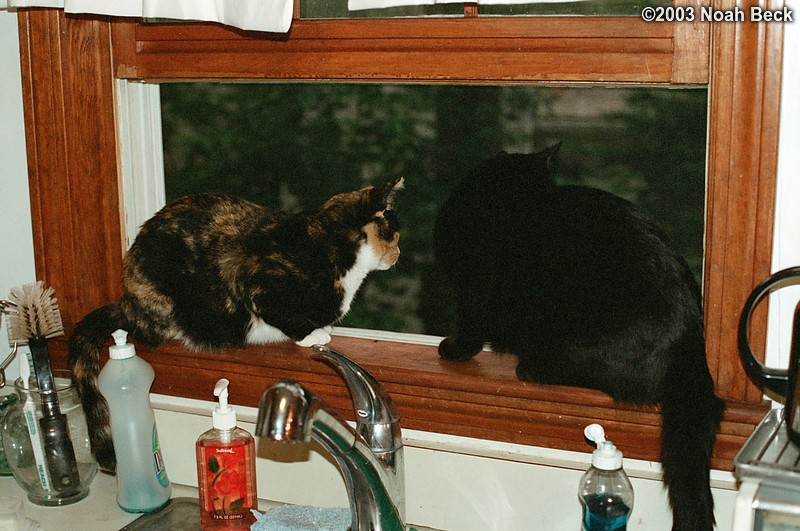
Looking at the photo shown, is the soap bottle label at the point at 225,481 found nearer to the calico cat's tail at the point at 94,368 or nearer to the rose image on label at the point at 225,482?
the rose image on label at the point at 225,482

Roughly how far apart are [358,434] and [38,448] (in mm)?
604

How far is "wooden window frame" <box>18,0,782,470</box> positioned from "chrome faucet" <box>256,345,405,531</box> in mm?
139

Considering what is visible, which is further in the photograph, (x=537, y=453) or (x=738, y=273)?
(x=537, y=453)

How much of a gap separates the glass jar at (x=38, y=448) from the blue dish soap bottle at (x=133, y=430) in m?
0.09

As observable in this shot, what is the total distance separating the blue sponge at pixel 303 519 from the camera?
1.19m

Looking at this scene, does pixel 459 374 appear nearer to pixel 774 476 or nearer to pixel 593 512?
pixel 593 512

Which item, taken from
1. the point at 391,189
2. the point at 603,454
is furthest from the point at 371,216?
the point at 603,454

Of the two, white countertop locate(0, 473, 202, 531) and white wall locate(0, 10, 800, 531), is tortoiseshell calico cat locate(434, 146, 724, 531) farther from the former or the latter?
white countertop locate(0, 473, 202, 531)

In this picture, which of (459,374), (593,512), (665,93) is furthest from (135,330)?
(665,93)

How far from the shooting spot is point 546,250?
1299 millimetres

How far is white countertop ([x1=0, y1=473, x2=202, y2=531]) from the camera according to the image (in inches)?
51.9

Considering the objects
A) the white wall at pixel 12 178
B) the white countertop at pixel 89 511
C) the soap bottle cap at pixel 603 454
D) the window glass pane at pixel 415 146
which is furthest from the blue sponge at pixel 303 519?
the white wall at pixel 12 178

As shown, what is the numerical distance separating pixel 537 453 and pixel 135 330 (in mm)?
721

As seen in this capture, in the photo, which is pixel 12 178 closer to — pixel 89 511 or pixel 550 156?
pixel 89 511
